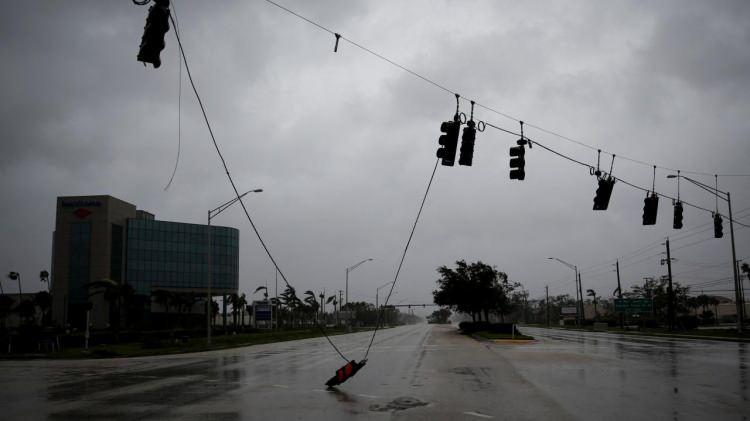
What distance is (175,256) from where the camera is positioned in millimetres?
105750

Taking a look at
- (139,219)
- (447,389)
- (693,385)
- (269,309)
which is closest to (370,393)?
(447,389)

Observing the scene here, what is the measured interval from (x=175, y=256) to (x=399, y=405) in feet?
328

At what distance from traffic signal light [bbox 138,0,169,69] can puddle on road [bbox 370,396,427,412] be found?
795 centimetres

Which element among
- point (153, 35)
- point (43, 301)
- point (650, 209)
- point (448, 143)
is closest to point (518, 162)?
point (448, 143)

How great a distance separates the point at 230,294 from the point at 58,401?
10499cm

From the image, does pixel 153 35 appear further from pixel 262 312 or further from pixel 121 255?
pixel 121 255

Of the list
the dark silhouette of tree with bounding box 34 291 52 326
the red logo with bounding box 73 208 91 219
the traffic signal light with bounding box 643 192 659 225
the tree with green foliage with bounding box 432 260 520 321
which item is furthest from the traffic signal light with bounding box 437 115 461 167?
the red logo with bounding box 73 208 91 219

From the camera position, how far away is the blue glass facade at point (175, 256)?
10062 cm

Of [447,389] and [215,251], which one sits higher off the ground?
[215,251]

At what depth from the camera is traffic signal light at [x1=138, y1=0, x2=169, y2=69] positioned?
9.81 m

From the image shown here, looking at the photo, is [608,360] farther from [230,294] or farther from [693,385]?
[230,294]

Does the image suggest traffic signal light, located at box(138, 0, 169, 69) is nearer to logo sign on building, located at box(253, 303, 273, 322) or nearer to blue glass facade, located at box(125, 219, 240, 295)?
logo sign on building, located at box(253, 303, 273, 322)

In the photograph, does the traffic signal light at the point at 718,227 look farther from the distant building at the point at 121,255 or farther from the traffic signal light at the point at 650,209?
the distant building at the point at 121,255

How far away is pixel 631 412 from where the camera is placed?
37.6 ft
